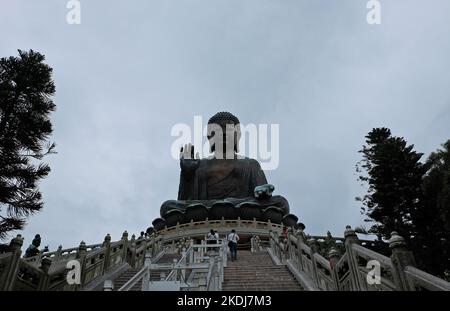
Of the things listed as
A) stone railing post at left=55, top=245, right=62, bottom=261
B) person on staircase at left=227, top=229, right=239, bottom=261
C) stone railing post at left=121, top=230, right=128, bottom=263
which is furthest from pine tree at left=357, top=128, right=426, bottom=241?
stone railing post at left=55, top=245, right=62, bottom=261

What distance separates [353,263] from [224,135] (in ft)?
66.8

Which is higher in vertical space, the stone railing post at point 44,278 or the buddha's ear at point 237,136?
the buddha's ear at point 237,136

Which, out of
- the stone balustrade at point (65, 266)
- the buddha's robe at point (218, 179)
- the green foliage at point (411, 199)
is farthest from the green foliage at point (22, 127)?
the buddha's robe at point (218, 179)

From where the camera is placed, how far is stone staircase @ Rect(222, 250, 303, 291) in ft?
22.6

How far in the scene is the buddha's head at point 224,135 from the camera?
24703 millimetres

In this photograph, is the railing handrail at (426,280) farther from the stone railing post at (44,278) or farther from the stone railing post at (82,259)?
the stone railing post at (82,259)

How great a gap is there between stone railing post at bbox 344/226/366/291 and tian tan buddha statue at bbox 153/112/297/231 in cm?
1362

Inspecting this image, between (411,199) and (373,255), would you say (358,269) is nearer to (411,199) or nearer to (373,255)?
(373,255)

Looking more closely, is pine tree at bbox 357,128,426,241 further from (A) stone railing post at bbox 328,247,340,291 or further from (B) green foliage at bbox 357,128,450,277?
(A) stone railing post at bbox 328,247,340,291

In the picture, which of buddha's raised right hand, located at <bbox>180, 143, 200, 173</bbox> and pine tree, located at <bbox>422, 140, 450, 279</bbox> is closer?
pine tree, located at <bbox>422, 140, 450, 279</bbox>

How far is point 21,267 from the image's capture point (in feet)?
18.1

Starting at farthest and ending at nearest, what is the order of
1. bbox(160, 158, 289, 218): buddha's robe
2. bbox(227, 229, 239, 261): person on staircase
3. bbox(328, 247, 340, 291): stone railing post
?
bbox(160, 158, 289, 218): buddha's robe
bbox(227, 229, 239, 261): person on staircase
bbox(328, 247, 340, 291): stone railing post
